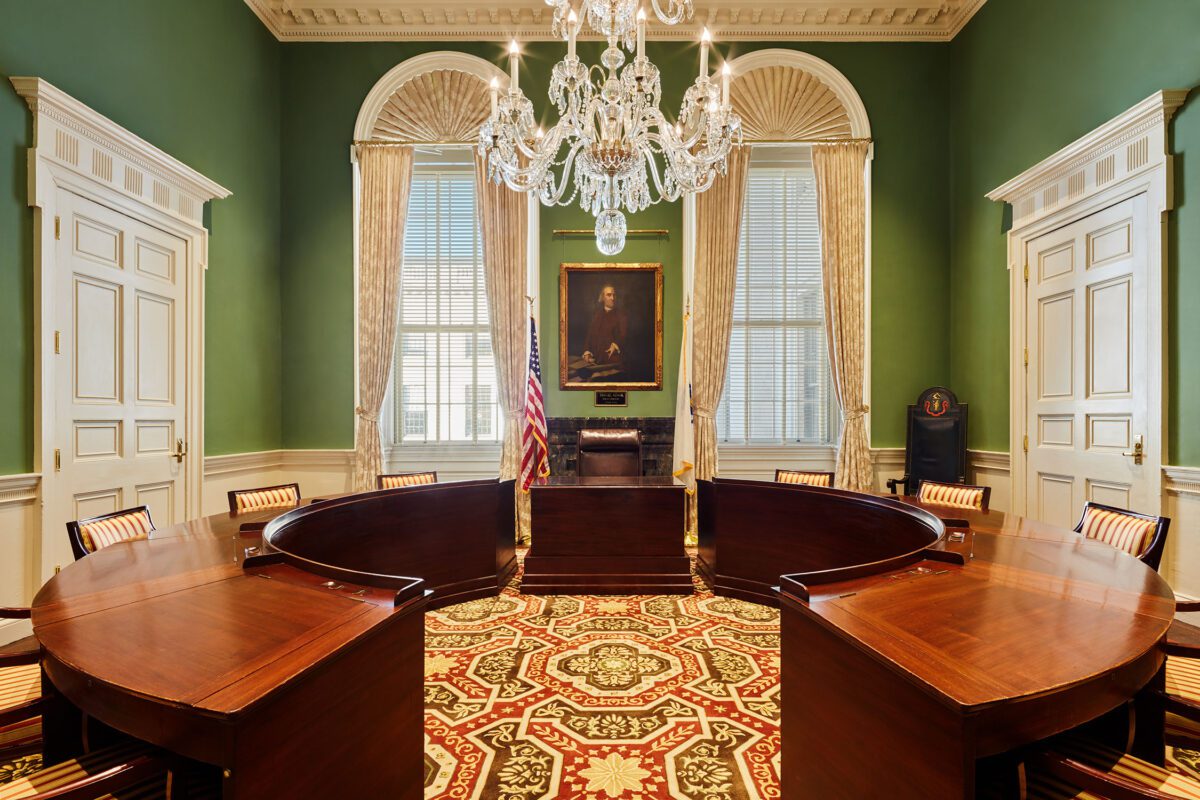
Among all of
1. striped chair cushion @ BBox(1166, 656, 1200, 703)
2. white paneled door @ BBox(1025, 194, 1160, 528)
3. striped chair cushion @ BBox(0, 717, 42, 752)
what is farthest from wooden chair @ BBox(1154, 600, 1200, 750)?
striped chair cushion @ BBox(0, 717, 42, 752)

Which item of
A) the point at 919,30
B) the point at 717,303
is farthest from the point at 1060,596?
the point at 919,30

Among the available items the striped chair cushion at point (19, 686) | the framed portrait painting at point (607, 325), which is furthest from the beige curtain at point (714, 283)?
the striped chair cushion at point (19, 686)

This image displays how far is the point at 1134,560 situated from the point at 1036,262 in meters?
3.54

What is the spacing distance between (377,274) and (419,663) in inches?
195

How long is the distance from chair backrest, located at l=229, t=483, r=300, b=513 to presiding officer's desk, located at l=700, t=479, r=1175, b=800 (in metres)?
3.01

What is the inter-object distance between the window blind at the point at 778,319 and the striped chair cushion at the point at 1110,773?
4.76 metres

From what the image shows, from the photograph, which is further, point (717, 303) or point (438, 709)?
point (717, 303)

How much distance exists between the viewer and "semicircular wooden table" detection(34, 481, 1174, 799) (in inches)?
41.1

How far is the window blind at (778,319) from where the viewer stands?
6125mm

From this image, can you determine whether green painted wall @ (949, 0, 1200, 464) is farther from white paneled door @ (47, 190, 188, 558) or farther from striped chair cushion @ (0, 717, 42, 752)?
white paneled door @ (47, 190, 188, 558)

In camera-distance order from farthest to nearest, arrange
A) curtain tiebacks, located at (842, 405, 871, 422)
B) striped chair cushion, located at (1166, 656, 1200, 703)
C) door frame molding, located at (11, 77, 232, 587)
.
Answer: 1. curtain tiebacks, located at (842, 405, 871, 422)
2. door frame molding, located at (11, 77, 232, 587)
3. striped chair cushion, located at (1166, 656, 1200, 703)

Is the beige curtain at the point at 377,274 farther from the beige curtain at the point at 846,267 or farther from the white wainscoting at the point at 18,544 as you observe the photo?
the beige curtain at the point at 846,267

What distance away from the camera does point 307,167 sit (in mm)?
5891

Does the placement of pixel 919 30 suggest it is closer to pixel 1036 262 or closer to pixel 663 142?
pixel 1036 262
